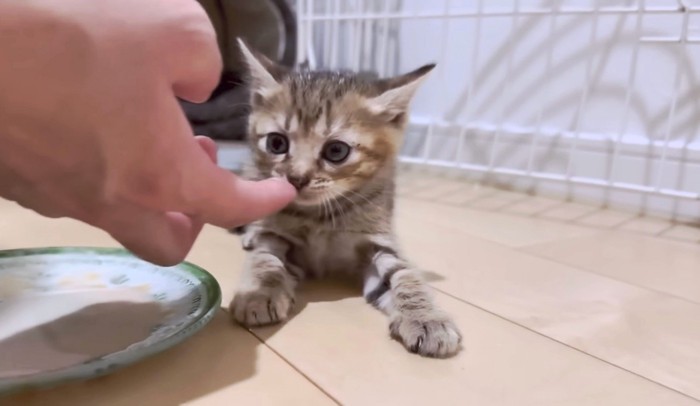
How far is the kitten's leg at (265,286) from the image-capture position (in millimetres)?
827

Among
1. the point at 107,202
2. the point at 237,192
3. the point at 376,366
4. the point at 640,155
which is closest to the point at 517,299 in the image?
the point at 376,366

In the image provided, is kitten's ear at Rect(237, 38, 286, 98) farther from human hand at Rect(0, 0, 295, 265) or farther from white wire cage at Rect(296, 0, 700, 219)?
white wire cage at Rect(296, 0, 700, 219)

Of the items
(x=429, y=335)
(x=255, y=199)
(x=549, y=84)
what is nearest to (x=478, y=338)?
(x=429, y=335)

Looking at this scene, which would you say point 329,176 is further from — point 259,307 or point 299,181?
point 259,307

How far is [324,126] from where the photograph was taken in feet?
3.16

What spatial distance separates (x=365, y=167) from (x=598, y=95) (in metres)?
0.93

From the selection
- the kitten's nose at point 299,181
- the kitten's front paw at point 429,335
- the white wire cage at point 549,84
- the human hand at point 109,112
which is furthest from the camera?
the white wire cage at point 549,84

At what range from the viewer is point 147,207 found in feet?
1.86

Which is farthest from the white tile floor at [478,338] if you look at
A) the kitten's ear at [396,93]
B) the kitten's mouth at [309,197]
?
the kitten's ear at [396,93]

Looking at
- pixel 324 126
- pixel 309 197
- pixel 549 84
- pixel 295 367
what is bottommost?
pixel 295 367

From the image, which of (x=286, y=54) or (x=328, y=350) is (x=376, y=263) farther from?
(x=286, y=54)

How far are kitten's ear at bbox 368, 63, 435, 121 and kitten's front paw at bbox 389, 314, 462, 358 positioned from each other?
0.37 meters

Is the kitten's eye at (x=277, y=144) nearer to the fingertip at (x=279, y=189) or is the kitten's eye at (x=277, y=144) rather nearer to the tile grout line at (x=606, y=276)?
the fingertip at (x=279, y=189)

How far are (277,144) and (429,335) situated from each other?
15.6 inches
